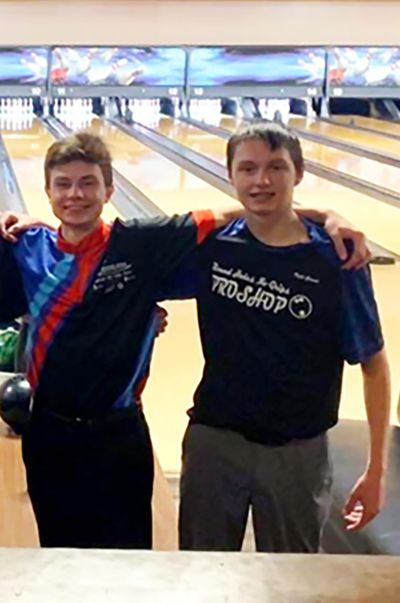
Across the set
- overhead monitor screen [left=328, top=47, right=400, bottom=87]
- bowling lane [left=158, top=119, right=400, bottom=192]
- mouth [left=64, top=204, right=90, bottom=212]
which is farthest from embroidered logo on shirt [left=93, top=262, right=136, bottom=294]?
overhead monitor screen [left=328, top=47, right=400, bottom=87]

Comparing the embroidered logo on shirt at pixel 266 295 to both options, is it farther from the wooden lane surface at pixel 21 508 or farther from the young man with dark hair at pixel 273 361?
the wooden lane surface at pixel 21 508

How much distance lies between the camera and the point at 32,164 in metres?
6.75

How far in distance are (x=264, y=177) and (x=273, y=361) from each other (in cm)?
29

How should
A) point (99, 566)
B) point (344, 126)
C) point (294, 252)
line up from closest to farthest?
point (99, 566) → point (294, 252) → point (344, 126)

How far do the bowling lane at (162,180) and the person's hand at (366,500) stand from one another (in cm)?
323

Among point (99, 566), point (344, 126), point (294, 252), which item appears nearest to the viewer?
point (99, 566)

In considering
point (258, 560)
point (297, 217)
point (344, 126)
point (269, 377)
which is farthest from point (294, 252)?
point (344, 126)

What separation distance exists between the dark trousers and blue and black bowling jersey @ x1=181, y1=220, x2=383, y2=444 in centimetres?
19

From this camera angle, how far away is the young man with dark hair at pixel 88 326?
1.67 metres

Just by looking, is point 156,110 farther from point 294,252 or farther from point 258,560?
point 258,560

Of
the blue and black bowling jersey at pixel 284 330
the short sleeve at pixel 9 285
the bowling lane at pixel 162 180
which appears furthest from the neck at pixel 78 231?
the bowling lane at pixel 162 180

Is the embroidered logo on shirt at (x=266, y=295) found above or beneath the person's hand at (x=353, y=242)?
beneath

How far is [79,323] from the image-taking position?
1.67 meters

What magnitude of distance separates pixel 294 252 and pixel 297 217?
8cm
